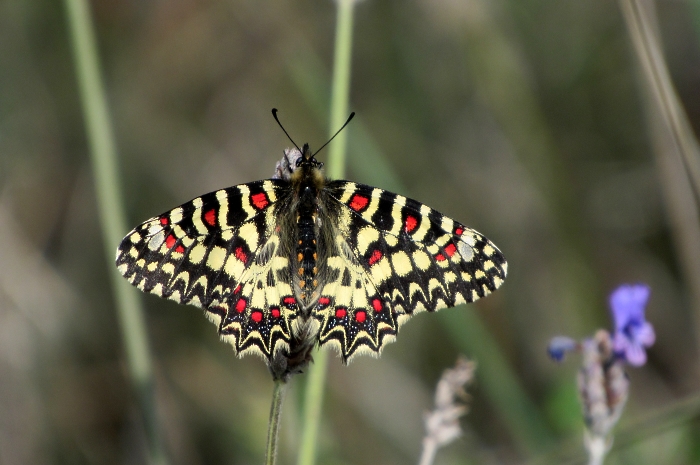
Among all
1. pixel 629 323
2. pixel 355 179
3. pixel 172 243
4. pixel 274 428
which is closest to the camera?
pixel 274 428

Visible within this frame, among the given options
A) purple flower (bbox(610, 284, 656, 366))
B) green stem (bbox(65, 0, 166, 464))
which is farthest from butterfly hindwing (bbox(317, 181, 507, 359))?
green stem (bbox(65, 0, 166, 464))

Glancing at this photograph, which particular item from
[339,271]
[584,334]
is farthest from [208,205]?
[584,334]

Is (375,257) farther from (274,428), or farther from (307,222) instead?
(274,428)

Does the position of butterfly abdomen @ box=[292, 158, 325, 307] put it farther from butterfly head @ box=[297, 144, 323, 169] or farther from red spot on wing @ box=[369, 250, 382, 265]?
red spot on wing @ box=[369, 250, 382, 265]

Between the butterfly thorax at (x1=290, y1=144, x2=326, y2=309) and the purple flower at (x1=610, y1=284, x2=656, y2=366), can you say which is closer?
the purple flower at (x1=610, y1=284, x2=656, y2=366)

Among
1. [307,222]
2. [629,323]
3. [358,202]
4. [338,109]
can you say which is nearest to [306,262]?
[307,222]

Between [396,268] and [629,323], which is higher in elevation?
[396,268]
